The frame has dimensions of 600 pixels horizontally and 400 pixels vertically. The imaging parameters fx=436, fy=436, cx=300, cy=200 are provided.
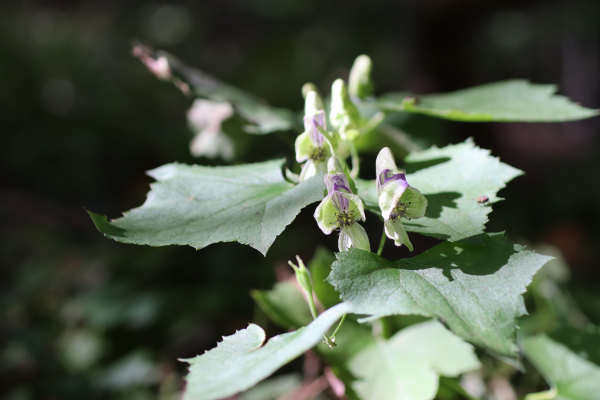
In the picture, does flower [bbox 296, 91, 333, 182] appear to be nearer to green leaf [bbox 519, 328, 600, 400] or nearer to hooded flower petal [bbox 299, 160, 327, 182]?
hooded flower petal [bbox 299, 160, 327, 182]

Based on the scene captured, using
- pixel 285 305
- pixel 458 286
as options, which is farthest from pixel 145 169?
pixel 458 286

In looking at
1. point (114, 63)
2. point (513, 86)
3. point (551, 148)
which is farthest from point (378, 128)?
point (551, 148)

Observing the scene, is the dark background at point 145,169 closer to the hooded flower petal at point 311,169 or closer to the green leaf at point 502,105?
the green leaf at point 502,105

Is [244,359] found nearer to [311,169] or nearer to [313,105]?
[311,169]

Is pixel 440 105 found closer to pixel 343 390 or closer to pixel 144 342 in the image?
pixel 343 390

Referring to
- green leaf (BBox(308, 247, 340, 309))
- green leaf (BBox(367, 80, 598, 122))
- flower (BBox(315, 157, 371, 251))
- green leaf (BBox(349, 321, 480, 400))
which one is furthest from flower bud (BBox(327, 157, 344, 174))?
green leaf (BBox(349, 321, 480, 400))

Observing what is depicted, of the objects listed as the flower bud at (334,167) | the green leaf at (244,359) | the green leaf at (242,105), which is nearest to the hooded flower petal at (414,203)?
the flower bud at (334,167)
